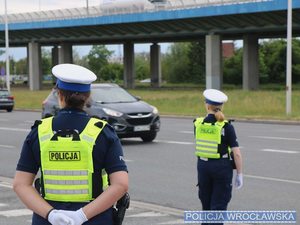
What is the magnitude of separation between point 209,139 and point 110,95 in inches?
450

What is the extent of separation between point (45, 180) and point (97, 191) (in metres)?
0.30

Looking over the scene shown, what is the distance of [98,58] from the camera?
139625 mm

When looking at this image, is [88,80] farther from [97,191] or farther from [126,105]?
[126,105]

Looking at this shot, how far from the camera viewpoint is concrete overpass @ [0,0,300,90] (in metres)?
47.9

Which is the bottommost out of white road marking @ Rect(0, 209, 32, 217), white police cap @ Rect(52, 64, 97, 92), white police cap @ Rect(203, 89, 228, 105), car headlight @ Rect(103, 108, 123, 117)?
white road marking @ Rect(0, 209, 32, 217)

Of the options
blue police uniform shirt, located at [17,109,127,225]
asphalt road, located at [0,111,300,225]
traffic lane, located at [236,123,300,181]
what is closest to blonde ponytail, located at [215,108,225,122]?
asphalt road, located at [0,111,300,225]

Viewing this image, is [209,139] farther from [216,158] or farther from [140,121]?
[140,121]

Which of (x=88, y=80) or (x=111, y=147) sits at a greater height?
(x=88, y=80)

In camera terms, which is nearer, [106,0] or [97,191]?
[97,191]

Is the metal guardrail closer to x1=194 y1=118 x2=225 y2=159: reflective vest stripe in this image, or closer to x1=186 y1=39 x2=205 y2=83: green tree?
x1=194 y1=118 x2=225 y2=159: reflective vest stripe

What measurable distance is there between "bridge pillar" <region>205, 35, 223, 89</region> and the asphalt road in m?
36.4

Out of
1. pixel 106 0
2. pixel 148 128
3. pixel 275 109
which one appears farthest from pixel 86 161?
pixel 106 0

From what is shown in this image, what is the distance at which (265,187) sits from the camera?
385 inches

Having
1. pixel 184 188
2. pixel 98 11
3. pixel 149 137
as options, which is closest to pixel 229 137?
pixel 184 188
